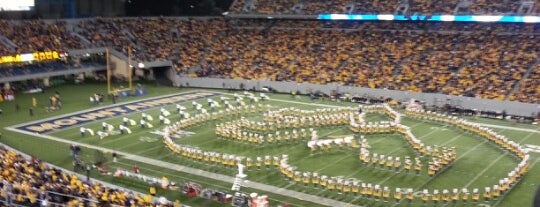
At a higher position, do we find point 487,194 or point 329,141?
point 329,141

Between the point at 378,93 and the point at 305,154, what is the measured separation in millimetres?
14035

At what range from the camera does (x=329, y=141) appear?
24078 millimetres

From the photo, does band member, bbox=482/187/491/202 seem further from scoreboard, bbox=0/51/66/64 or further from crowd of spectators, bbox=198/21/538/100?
scoreboard, bbox=0/51/66/64

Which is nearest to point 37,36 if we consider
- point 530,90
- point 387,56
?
point 387,56

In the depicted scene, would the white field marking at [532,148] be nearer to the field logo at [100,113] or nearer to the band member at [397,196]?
the band member at [397,196]

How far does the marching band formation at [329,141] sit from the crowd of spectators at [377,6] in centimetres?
1377

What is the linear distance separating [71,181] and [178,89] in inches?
979

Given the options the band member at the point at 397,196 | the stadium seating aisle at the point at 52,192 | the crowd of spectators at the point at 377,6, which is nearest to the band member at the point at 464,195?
the band member at the point at 397,196

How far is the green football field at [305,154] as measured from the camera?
63.6 ft

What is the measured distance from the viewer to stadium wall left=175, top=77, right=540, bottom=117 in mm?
31188

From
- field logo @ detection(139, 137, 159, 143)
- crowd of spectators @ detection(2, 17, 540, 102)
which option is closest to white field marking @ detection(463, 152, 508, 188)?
crowd of spectators @ detection(2, 17, 540, 102)

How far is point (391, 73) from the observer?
3828 cm

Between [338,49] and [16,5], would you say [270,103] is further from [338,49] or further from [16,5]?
[16,5]

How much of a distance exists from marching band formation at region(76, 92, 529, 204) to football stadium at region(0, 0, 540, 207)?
0.28 feet
